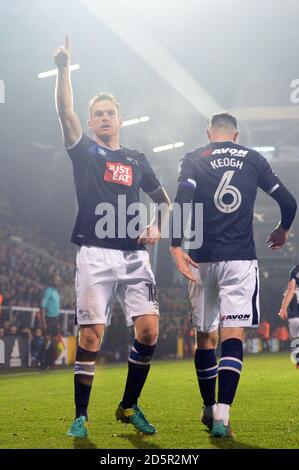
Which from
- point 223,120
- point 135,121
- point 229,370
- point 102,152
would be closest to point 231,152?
point 223,120

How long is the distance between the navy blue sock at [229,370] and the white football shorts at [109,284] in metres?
0.61

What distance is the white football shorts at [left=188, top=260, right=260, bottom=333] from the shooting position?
5117 mm

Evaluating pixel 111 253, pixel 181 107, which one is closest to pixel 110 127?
pixel 111 253

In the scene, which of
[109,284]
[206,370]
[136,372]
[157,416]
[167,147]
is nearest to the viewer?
[109,284]

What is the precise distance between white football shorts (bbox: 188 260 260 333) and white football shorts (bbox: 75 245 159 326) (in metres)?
0.33

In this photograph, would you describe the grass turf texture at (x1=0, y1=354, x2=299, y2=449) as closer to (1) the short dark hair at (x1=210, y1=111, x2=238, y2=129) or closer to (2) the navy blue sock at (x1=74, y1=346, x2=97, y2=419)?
(2) the navy blue sock at (x1=74, y1=346, x2=97, y2=419)

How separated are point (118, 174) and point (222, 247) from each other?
94 centimetres

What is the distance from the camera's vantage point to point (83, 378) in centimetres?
516

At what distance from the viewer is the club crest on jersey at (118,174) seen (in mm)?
5398

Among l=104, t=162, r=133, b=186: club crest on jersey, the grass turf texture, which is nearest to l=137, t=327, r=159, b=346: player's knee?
the grass turf texture

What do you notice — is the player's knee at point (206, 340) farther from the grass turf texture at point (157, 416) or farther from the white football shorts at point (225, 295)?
the grass turf texture at point (157, 416)

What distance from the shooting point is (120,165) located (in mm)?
5484

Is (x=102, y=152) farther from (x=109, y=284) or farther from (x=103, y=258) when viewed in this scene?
(x=109, y=284)
